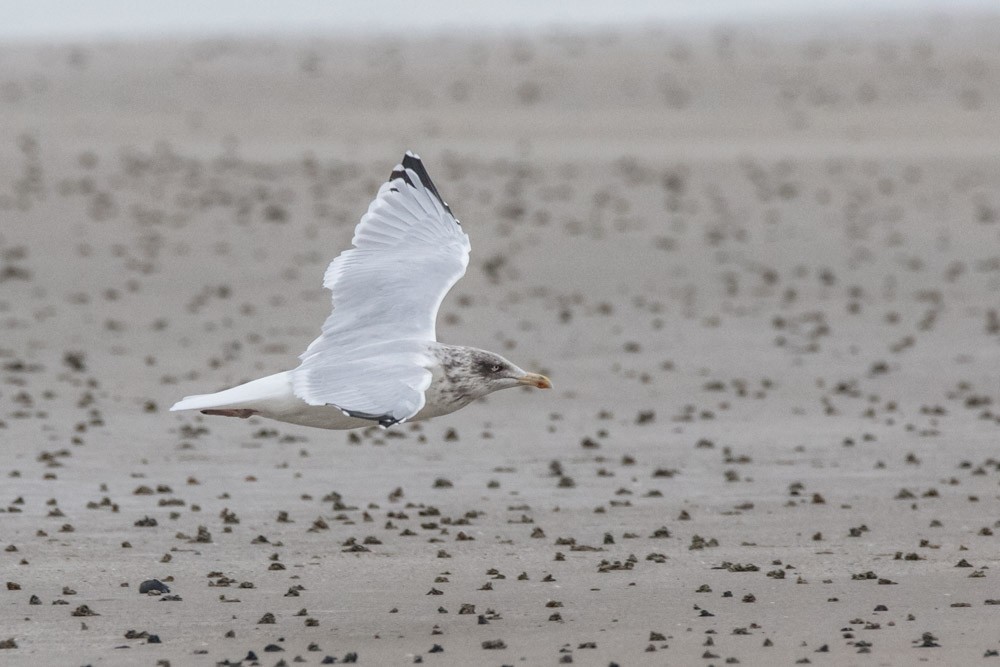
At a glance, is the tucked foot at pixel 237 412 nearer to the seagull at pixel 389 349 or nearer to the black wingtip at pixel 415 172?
the seagull at pixel 389 349

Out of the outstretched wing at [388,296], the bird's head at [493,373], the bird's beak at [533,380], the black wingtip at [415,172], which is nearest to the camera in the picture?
the outstretched wing at [388,296]

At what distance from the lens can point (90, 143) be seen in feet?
119

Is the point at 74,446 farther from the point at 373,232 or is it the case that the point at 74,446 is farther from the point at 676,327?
the point at 676,327

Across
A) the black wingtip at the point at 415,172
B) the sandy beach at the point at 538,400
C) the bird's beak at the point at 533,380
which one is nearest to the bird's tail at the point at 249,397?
the sandy beach at the point at 538,400

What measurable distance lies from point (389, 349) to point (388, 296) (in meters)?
0.88

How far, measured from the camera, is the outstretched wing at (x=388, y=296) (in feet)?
28.5

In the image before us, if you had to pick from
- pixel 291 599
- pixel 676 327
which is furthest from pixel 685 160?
pixel 291 599

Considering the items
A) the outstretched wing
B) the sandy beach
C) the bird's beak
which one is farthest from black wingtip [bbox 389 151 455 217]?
the sandy beach

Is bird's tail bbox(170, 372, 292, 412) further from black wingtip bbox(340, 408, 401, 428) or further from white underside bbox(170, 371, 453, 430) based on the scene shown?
black wingtip bbox(340, 408, 401, 428)

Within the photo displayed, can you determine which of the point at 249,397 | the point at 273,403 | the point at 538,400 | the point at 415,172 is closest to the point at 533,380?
the point at 273,403

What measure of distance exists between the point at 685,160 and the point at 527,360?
1648 cm

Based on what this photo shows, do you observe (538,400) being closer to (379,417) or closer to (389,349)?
(389,349)

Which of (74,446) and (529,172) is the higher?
(529,172)

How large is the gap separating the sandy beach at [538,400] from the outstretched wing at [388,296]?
1117 mm
